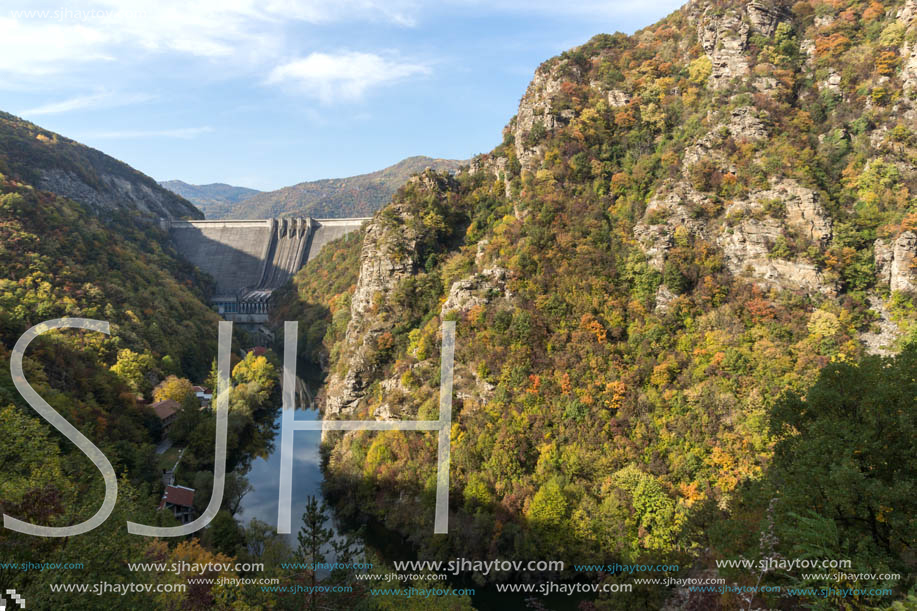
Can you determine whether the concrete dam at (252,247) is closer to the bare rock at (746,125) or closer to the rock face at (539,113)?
the rock face at (539,113)

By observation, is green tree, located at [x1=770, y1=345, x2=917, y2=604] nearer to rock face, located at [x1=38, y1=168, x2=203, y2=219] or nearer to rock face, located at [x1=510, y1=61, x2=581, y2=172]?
rock face, located at [x1=510, y1=61, x2=581, y2=172]

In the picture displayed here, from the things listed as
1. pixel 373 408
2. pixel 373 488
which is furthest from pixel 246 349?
pixel 373 488

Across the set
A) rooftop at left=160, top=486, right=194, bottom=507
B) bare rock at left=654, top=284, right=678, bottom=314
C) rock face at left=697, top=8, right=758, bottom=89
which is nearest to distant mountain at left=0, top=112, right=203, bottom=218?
rooftop at left=160, top=486, right=194, bottom=507

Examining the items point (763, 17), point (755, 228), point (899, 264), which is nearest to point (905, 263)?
point (899, 264)

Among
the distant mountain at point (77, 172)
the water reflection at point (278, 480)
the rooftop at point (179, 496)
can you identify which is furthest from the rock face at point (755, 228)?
the distant mountain at point (77, 172)

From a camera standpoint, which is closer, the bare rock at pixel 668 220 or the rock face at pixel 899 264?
the rock face at pixel 899 264

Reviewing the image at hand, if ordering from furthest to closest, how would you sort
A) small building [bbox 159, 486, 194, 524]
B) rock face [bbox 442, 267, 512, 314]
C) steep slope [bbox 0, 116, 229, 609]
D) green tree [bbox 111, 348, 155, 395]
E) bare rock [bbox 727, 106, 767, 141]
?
→ green tree [bbox 111, 348, 155, 395]
rock face [bbox 442, 267, 512, 314]
bare rock [bbox 727, 106, 767, 141]
small building [bbox 159, 486, 194, 524]
steep slope [bbox 0, 116, 229, 609]

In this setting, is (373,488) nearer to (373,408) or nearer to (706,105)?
(373,408)

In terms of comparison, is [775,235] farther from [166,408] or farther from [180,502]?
[166,408]
